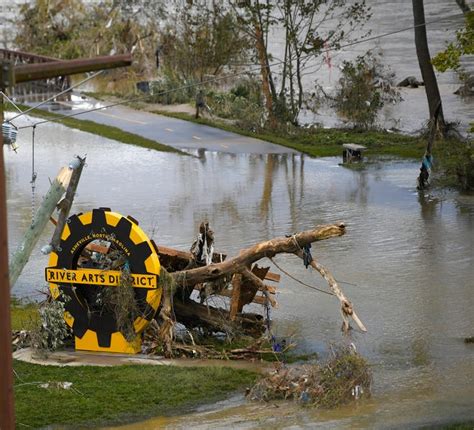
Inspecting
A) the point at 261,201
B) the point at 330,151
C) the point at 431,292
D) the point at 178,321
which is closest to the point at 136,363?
the point at 178,321

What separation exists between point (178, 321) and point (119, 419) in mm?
3198

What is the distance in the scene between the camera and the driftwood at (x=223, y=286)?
50.5ft

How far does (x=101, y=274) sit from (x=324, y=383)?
342cm

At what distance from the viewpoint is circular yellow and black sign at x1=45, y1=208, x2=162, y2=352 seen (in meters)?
15.5

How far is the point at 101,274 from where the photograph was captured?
1563cm

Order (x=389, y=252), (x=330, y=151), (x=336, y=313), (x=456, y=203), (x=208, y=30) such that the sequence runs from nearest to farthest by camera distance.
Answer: (x=336, y=313), (x=389, y=252), (x=456, y=203), (x=330, y=151), (x=208, y=30)

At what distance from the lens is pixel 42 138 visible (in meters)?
34.8

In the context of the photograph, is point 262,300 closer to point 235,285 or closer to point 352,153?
point 235,285

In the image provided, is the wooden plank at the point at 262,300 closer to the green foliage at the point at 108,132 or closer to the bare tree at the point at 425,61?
the green foliage at the point at 108,132

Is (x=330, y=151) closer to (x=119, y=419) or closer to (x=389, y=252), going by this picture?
(x=389, y=252)

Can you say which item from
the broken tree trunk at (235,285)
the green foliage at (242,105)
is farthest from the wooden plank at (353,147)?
the broken tree trunk at (235,285)

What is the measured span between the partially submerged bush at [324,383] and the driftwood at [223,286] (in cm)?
137

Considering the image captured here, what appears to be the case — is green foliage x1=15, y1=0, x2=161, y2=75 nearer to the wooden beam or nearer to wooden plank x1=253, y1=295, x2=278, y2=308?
wooden plank x1=253, y1=295, x2=278, y2=308

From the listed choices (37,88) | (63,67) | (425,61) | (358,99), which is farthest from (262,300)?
(37,88)
